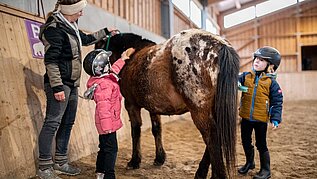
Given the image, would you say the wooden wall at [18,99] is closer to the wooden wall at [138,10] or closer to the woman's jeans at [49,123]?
the woman's jeans at [49,123]

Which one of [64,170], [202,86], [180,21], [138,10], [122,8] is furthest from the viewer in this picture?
[180,21]

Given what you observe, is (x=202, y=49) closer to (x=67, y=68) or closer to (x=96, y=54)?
(x=96, y=54)

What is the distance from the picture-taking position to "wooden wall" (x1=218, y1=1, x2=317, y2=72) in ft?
51.0

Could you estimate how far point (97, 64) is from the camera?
2354mm

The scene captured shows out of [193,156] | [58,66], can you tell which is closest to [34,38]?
[58,66]

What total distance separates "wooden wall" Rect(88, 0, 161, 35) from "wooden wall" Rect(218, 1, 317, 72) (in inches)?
373

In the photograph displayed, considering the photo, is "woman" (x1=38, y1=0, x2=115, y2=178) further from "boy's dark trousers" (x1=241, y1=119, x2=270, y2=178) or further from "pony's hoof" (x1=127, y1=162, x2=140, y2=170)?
"boy's dark trousers" (x1=241, y1=119, x2=270, y2=178)

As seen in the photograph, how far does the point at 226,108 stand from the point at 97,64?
44.8 inches

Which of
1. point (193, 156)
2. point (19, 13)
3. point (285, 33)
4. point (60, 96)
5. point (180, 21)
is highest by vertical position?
point (285, 33)

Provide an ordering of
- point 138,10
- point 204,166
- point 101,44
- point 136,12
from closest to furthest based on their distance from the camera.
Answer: point 204,166 → point 101,44 → point 136,12 → point 138,10

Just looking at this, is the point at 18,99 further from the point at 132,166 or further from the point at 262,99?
the point at 262,99

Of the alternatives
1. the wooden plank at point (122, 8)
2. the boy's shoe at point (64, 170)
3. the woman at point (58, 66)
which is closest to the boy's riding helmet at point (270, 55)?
the woman at point (58, 66)

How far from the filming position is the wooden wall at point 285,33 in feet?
51.0

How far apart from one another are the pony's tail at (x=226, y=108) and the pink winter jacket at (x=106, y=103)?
2.82 feet
